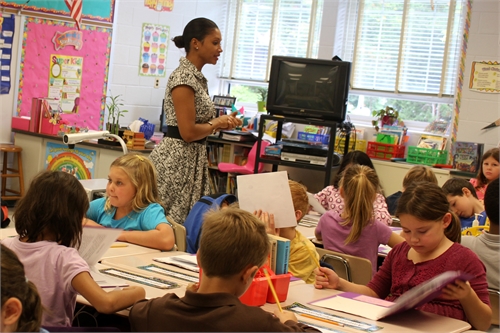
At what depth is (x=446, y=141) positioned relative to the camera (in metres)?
6.31

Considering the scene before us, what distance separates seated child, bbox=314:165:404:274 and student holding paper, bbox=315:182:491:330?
28.8 inches

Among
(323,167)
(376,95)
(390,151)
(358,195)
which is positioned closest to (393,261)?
(358,195)

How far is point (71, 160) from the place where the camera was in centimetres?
591

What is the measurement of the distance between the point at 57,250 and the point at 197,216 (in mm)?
1308

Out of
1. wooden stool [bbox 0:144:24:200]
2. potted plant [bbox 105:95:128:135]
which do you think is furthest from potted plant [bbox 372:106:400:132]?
wooden stool [bbox 0:144:24:200]

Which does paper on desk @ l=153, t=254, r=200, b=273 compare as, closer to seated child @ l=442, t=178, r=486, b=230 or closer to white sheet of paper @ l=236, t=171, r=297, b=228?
white sheet of paper @ l=236, t=171, r=297, b=228

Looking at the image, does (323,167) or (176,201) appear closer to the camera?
(176,201)

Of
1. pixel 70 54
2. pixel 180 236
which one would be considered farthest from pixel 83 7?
pixel 180 236

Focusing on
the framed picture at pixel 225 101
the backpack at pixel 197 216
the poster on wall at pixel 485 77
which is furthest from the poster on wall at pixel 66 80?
the poster on wall at pixel 485 77

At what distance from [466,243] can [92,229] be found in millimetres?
1621

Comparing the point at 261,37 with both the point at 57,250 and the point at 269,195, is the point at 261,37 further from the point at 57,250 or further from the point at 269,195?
the point at 57,250

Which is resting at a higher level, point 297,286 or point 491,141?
point 491,141

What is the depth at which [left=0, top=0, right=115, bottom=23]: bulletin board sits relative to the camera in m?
6.14

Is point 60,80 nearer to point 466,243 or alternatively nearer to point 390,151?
point 390,151
